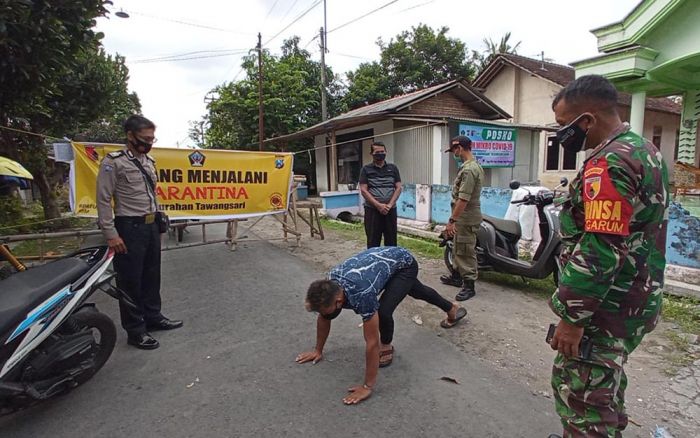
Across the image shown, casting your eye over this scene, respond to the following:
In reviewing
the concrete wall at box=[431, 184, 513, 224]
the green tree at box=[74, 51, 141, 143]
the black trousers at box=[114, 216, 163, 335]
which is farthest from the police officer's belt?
the green tree at box=[74, 51, 141, 143]

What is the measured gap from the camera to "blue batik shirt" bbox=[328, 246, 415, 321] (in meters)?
2.36

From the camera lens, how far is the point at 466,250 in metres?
4.23

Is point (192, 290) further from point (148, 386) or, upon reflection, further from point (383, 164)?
point (383, 164)

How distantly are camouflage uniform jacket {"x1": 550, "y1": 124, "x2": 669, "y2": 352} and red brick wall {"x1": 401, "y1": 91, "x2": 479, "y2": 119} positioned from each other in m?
10.4

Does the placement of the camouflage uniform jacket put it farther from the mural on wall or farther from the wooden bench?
the mural on wall

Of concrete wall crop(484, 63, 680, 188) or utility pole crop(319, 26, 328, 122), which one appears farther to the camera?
utility pole crop(319, 26, 328, 122)

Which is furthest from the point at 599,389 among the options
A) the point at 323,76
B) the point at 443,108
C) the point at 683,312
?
the point at 323,76

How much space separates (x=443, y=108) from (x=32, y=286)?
472 inches

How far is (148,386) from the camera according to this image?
8.71 feet

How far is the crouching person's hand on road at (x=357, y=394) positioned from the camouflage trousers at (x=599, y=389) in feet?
3.79

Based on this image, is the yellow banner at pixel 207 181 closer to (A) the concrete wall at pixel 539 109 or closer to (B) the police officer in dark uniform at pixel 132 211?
(B) the police officer in dark uniform at pixel 132 211

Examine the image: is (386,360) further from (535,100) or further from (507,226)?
(535,100)

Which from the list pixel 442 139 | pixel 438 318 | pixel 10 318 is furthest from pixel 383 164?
pixel 442 139

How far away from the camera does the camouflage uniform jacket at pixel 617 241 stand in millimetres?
1376
